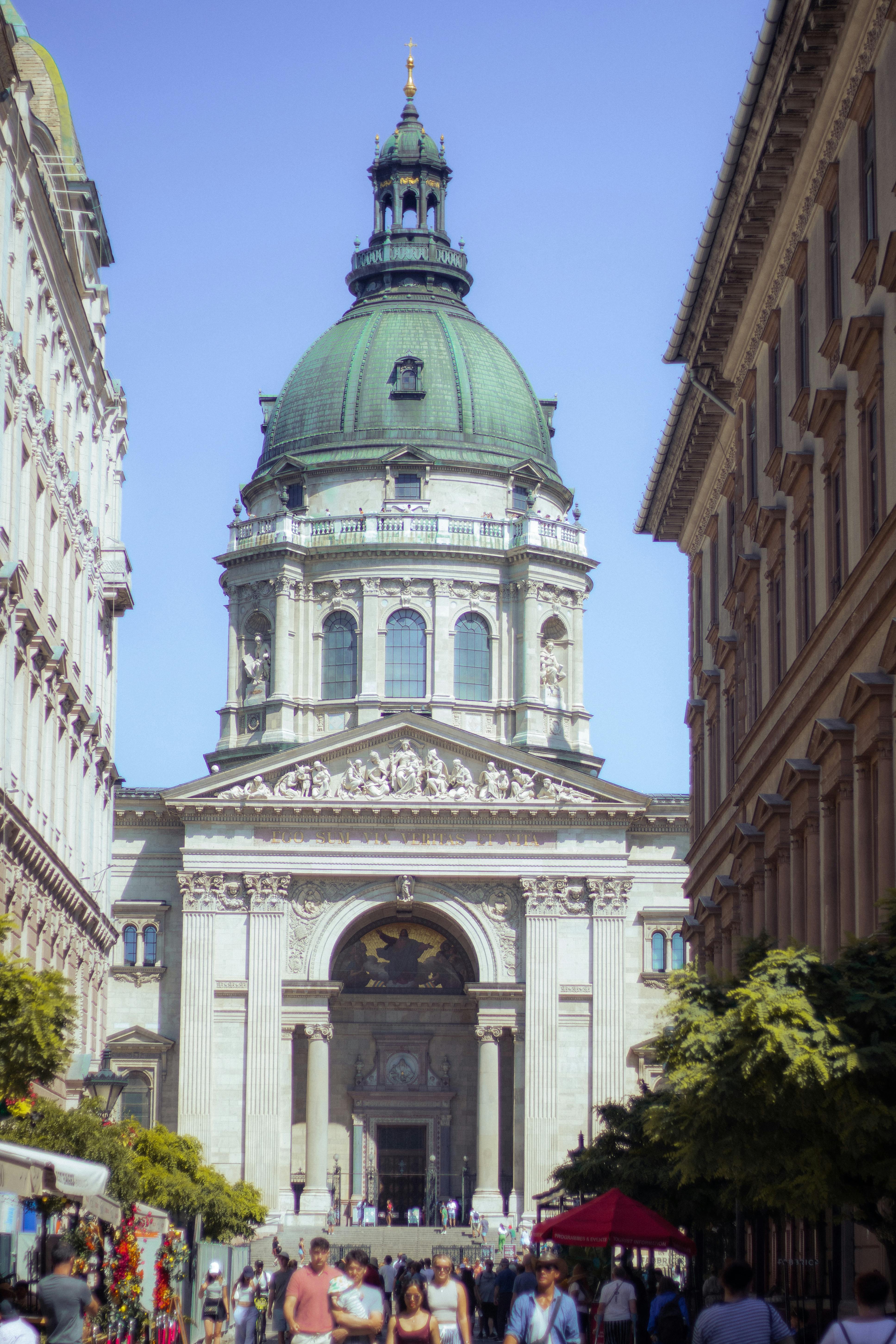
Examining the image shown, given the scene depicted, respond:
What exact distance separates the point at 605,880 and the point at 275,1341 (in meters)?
41.3

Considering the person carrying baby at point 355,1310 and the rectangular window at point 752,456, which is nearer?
the person carrying baby at point 355,1310

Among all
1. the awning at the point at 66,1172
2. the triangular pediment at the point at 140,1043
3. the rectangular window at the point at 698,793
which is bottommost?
the awning at the point at 66,1172

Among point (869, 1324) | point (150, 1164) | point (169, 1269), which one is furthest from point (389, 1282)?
point (869, 1324)

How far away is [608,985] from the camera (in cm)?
8056

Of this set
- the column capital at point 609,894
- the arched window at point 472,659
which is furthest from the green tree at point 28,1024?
the arched window at point 472,659

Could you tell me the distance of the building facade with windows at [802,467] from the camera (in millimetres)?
27562

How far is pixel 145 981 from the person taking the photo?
82.7 meters

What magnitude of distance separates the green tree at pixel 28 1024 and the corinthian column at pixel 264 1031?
5037cm

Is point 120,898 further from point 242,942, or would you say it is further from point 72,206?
point 72,206

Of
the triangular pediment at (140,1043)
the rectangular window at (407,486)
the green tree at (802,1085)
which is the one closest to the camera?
the green tree at (802,1085)

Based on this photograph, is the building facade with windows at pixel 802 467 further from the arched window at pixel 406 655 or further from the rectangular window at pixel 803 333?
the arched window at pixel 406 655

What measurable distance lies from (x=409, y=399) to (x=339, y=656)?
12092 millimetres

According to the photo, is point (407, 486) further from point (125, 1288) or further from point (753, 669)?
point (125, 1288)

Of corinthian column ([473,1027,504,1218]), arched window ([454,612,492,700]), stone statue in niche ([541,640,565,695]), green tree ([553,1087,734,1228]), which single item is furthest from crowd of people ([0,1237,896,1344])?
stone statue in niche ([541,640,565,695])
